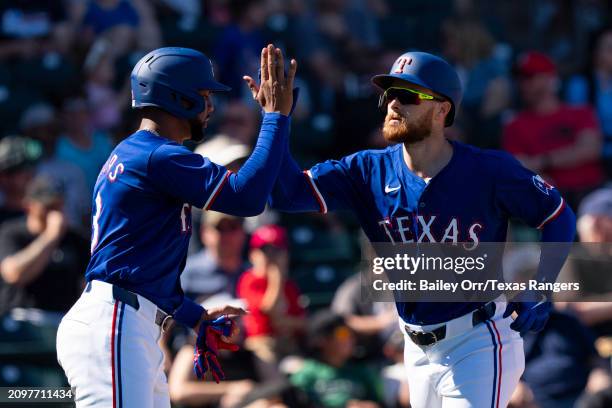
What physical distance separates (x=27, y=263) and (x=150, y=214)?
9.20 feet

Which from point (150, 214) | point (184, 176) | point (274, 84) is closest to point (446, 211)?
point (274, 84)

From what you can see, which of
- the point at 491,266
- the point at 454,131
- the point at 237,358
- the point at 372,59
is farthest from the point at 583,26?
the point at 491,266

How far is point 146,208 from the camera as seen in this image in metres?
4.46

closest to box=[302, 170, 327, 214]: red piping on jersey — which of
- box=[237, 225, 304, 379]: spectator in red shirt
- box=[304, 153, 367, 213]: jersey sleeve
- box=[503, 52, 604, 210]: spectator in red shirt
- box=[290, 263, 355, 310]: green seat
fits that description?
box=[304, 153, 367, 213]: jersey sleeve

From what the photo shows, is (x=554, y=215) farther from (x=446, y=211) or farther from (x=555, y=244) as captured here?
(x=446, y=211)

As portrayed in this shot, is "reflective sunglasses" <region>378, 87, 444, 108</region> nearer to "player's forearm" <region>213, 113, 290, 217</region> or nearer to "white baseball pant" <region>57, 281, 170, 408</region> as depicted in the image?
"player's forearm" <region>213, 113, 290, 217</region>

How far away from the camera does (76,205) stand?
827 centimetres

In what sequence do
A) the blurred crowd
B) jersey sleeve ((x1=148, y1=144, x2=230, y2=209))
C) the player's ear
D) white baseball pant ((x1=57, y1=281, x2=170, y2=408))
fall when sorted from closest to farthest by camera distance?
white baseball pant ((x1=57, y1=281, x2=170, y2=408)), jersey sleeve ((x1=148, y1=144, x2=230, y2=209)), the player's ear, the blurred crowd

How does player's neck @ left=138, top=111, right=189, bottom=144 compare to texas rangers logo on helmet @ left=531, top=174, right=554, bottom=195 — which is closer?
player's neck @ left=138, top=111, right=189, bottom=144

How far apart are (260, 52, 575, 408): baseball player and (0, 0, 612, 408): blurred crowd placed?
2.06 meters

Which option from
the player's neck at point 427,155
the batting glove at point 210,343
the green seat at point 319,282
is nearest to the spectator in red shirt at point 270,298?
the green seat at point 319,282

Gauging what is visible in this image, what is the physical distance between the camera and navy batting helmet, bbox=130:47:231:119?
456 cm

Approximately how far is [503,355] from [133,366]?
1.52m

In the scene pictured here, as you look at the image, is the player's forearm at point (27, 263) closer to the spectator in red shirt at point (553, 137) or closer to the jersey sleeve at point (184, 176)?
the jersey sleeve at point (184, 176)
